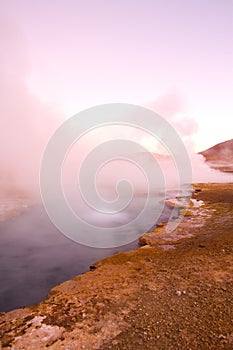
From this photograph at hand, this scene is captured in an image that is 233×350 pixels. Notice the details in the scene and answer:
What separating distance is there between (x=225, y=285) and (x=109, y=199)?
1856 inches

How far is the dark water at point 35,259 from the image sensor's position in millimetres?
17906

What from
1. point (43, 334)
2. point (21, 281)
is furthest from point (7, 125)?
point (43, 334)

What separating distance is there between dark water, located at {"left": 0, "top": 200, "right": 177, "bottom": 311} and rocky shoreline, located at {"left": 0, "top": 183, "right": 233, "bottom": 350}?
10.7 feet

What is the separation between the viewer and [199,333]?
10.4 m

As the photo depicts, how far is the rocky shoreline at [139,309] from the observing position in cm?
1024

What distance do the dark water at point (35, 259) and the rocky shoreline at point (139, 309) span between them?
325 centimetres

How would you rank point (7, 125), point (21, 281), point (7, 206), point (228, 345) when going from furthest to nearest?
point (7, 125), point (7, 206), point (21, 281), point (228, 345)

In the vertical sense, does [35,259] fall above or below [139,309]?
above

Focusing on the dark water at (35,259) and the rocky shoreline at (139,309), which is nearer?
the rocky shoreline at (139,309)

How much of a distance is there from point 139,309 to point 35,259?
15.0 meters

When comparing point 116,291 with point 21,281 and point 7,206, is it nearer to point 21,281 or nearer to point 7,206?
point 21,281

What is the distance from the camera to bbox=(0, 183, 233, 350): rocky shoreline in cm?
1024

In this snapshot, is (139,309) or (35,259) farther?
(35,259)

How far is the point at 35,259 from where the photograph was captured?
24078 millimetres
